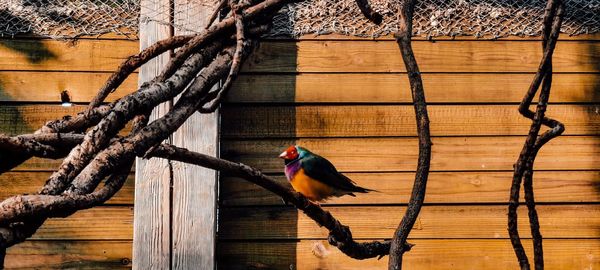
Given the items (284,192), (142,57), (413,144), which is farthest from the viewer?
(413,144)

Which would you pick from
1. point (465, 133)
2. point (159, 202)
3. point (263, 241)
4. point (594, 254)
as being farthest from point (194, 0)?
point (594, 254)

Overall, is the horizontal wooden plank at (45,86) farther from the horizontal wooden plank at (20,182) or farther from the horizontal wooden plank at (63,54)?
the horizontal wooden plank at (20,182)

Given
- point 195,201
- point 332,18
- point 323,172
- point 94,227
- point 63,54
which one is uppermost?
point 332,18

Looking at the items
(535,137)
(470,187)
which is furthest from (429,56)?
(535,137)

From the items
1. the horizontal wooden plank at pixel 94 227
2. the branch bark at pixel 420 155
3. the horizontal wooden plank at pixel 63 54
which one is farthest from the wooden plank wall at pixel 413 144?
the branch bark at pixel 420 155

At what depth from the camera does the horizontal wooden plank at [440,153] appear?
8.55ft

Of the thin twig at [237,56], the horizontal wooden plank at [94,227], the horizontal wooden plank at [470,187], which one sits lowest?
the horizontal wooden plank at [94,227]

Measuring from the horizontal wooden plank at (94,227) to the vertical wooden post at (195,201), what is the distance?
248 mm

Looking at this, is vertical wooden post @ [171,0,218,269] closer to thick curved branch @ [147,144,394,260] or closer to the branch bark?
thick curved branch @ [147,144,394,260]

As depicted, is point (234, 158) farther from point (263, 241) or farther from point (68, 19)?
point (68, 19)

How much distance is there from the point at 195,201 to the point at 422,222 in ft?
2.85

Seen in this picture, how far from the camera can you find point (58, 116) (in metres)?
2.56

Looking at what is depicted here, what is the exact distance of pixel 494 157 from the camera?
2.66 meters

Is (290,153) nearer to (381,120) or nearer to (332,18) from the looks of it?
(381,120)
